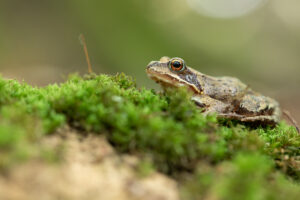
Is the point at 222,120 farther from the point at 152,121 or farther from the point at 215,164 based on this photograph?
the point at 152,121

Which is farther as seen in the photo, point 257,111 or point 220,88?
point 220,88

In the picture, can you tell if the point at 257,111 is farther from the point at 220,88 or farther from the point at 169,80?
the point at 169,80

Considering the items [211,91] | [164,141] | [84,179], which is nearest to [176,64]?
[211,91]

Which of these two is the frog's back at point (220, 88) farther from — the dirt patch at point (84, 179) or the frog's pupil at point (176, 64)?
the dirt patch at point (84, 179)

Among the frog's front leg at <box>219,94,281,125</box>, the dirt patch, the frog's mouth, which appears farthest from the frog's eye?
the dirt patch

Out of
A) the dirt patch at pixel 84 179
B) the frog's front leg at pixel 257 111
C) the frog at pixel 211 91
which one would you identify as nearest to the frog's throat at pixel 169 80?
the frog at pixel 211 91

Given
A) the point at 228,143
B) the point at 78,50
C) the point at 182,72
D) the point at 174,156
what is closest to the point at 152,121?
the point at 174,156
